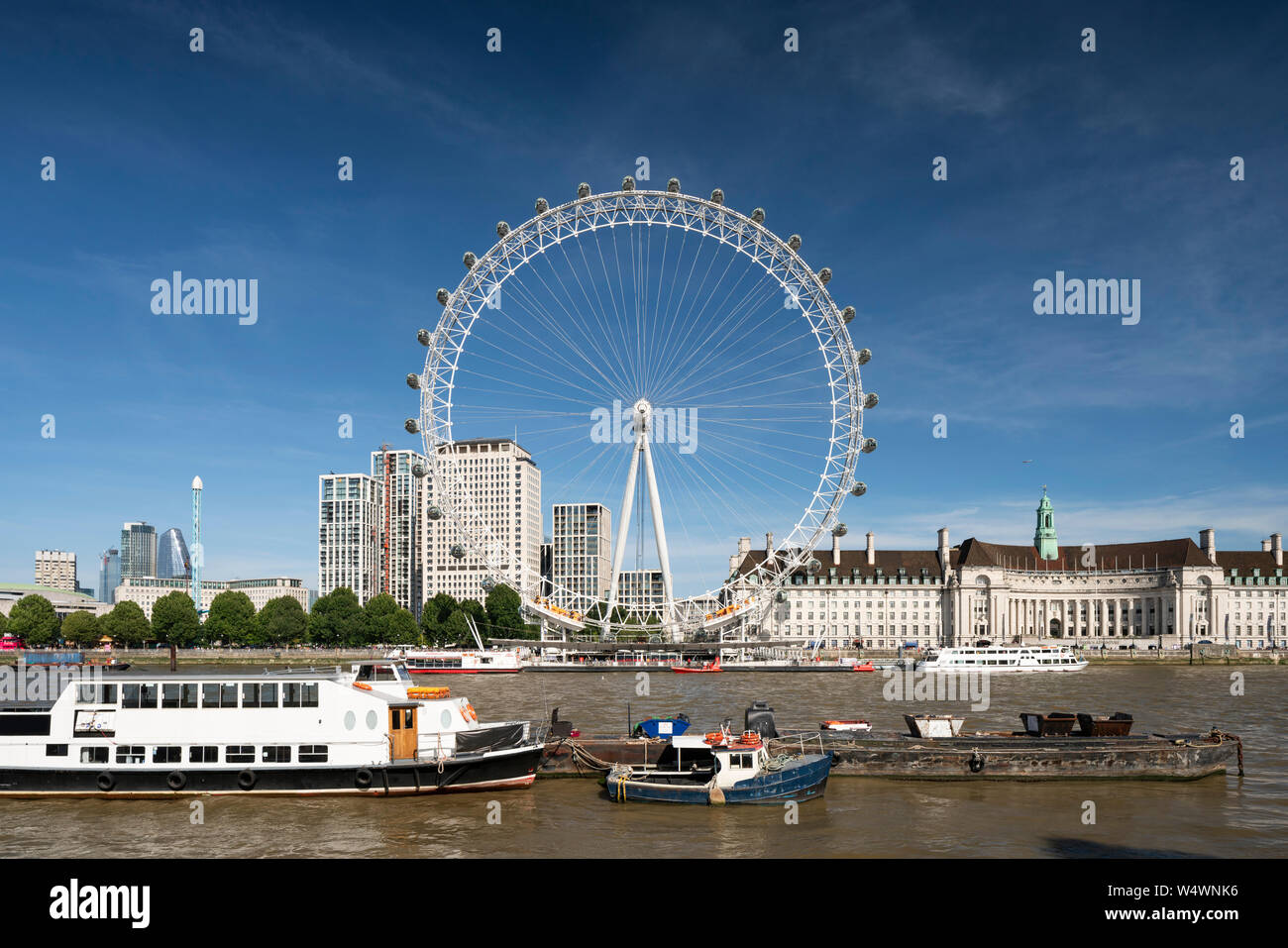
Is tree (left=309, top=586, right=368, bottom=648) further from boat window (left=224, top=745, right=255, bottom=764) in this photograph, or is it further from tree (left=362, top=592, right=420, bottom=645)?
boat window (left=224, top=745, right=255, bottom=764)

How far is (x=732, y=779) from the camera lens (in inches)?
1339

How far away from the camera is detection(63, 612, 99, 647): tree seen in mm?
170250

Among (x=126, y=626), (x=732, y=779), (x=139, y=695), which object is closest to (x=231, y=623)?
(x=126, y=626)

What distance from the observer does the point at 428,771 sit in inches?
1389

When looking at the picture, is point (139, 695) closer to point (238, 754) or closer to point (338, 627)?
point (238, 754)

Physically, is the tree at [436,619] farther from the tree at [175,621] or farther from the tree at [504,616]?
the tree at [175,621]

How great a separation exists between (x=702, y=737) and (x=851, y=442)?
54.4m

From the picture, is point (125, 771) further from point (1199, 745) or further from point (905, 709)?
point (905, 709)

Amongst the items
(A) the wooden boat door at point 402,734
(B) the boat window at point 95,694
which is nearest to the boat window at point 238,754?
(B) the boat window at point 95,694

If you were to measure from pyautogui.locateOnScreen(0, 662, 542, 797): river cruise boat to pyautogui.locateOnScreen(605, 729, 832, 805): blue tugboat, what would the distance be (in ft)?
16.4

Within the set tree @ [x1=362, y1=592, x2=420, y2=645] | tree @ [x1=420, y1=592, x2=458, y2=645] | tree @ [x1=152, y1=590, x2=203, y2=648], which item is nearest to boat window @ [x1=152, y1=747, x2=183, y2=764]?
tree @ [x1=420, y1=592, x2=458, y2=645]

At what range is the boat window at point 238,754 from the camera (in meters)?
35.2
